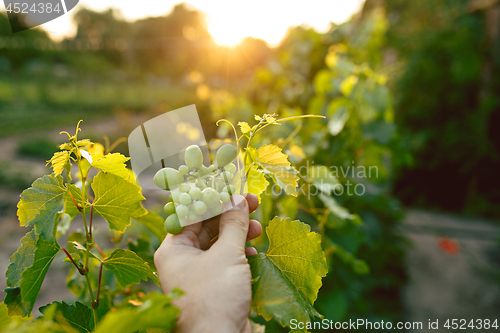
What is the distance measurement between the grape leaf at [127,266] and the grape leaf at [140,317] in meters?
0.24

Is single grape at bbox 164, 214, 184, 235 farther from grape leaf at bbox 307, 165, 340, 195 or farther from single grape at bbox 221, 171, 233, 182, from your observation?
grape leaf at bbox 307, 165, 340, 195

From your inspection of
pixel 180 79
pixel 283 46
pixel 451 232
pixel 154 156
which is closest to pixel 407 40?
pixel 283 46

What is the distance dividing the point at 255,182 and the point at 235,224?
0.37 ft

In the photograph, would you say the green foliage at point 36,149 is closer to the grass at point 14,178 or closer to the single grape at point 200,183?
the grass at point 14,178

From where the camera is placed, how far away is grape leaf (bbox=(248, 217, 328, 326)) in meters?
0.60

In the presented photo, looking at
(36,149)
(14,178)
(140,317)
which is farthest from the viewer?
(36,149)

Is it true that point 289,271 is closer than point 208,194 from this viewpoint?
No

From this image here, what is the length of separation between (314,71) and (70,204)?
8.54 ft

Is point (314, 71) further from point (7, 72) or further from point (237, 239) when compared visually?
point (7, 72)

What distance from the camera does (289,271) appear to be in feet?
2.18

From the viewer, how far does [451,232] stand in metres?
3.43

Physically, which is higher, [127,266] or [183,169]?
[183,169]

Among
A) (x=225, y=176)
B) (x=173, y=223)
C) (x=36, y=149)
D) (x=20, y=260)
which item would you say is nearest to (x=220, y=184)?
(x=225, y=176)

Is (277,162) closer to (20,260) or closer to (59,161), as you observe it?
(59,161)
